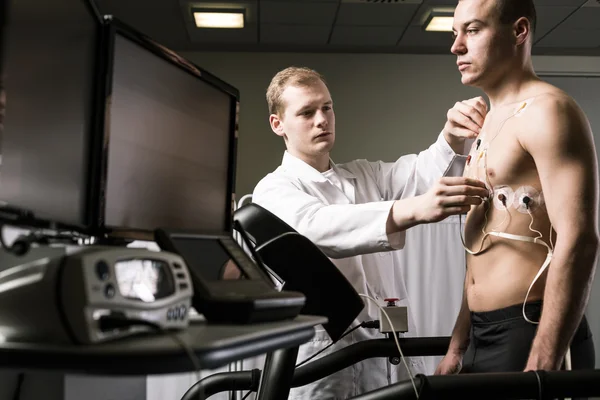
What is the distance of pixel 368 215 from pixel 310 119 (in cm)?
73

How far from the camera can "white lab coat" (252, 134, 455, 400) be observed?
1468mm

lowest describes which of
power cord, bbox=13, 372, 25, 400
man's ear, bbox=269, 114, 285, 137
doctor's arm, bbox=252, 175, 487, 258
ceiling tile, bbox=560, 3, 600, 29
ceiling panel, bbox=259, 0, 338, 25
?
power cord, bbox=13, 372, 25, 400

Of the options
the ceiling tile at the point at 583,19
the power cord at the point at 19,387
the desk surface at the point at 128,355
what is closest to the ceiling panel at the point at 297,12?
the ceiling tile at the point at 583,19

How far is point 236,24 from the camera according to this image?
15.4 feet

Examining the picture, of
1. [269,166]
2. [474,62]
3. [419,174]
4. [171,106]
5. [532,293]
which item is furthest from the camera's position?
[269,166]

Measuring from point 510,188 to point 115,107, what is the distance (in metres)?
0.91

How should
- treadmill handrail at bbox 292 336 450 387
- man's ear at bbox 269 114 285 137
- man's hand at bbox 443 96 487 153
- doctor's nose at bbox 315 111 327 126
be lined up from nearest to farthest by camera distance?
1. treadmill handrail at bbox 292 336 450 387
2. man's hand at bbox 443 96 487 153
3. doctor's nose at bbox 315 111 327 126
4. man's ear at bbox 269 114 285 137

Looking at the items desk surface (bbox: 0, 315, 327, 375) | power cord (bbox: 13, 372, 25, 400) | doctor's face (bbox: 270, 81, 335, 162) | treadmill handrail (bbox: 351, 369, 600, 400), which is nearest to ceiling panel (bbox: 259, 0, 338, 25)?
doctor's face (bbox: 270, 81, 335, 162)

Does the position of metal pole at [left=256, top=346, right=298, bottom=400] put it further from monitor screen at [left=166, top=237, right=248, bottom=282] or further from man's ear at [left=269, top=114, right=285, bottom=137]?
man's ear at [left=269, top=114, right=285, bottom=137]

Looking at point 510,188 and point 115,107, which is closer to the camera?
point 115,107

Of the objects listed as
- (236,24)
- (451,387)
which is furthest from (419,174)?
(236,24)

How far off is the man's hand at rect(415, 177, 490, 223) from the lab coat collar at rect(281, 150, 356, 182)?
847mm

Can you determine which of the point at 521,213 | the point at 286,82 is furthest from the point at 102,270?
the point at 286,82

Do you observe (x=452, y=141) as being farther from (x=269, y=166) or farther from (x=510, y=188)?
(x=269, y=166)
